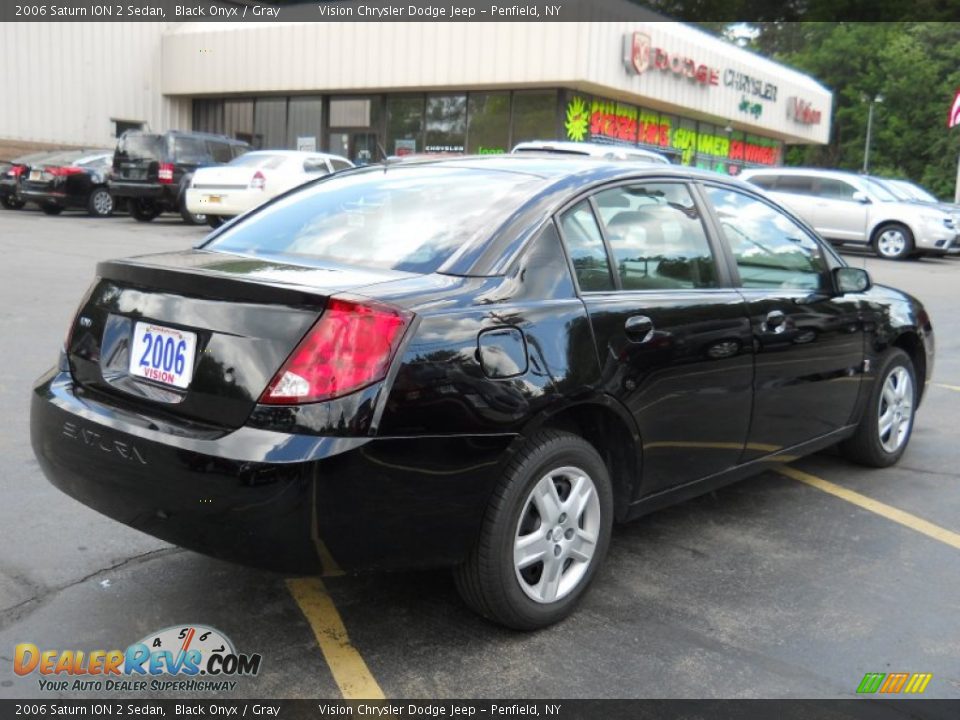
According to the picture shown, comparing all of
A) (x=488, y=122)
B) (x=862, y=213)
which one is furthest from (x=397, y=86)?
(x=862, y=213)

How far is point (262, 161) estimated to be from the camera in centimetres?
1723

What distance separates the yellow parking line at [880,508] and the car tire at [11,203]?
69.5ft

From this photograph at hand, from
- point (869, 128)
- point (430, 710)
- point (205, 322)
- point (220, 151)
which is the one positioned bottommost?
point (430, 710)

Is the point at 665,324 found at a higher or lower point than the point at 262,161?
lower

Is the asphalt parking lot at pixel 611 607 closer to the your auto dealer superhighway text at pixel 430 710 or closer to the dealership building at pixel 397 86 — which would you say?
the your auto dealer superhighway text at pixel 430 710

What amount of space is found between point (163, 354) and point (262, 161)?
49.2ft

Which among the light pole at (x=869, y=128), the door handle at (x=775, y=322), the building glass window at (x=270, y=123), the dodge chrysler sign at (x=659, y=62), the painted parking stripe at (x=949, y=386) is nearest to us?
the door handle at (x=775, y=322)

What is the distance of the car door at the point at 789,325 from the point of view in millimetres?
4113

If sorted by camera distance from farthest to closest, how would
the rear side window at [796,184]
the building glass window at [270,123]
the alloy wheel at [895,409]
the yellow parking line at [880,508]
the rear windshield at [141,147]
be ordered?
the building glass window at [270,123], the rear side window at [796,184], the rear windshield at [141,147], the alloy wheel at [895,409], the yellow parking line at [880,508]

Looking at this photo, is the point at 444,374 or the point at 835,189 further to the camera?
the point at 835,189

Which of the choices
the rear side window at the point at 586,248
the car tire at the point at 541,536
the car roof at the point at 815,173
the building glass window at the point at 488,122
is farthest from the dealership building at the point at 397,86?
the car tire at the point at 541,536

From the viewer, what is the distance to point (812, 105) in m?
34.0

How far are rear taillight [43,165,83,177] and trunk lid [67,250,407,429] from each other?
1880cm

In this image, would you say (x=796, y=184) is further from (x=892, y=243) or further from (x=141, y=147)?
(x=141, y=147)
